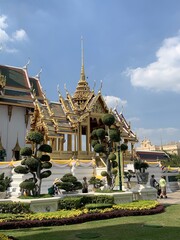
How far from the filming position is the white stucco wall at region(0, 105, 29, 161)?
2836cm

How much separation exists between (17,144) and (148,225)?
22.2m

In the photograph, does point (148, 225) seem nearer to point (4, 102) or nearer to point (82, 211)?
point (82, 211)

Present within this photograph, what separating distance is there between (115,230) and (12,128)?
23313mm

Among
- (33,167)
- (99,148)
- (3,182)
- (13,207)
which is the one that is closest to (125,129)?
(99,148)

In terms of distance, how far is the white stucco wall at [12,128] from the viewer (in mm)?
28359

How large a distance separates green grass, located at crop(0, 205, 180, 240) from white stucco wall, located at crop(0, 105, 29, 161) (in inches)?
814

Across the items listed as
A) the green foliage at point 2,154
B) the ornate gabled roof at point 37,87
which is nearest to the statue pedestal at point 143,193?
the green foliage at point 2,154

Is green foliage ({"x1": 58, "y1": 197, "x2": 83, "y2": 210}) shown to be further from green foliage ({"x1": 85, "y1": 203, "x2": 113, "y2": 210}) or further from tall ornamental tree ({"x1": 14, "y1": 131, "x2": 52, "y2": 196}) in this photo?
tall ornamental tree ({"x1": 14, "y1": 131, "x2": 52, "y2": 196})

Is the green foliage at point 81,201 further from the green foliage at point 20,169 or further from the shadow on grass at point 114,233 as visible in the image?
the shadow on grass at point 114,233

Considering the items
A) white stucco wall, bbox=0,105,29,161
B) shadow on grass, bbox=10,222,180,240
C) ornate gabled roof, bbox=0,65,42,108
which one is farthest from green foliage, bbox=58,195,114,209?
ornate gabled roof, bbox=0,65,42,108

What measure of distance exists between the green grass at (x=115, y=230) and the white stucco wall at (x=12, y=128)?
20674mm

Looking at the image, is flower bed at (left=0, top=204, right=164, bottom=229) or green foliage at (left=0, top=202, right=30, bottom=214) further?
green foliage at (left=0, top=202, right=30, bottom=214)

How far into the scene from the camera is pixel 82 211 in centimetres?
969

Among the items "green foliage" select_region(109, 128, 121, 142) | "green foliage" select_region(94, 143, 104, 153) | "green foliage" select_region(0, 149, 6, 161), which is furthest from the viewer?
"green foliage" select_region(0, 149, 6, 161)
